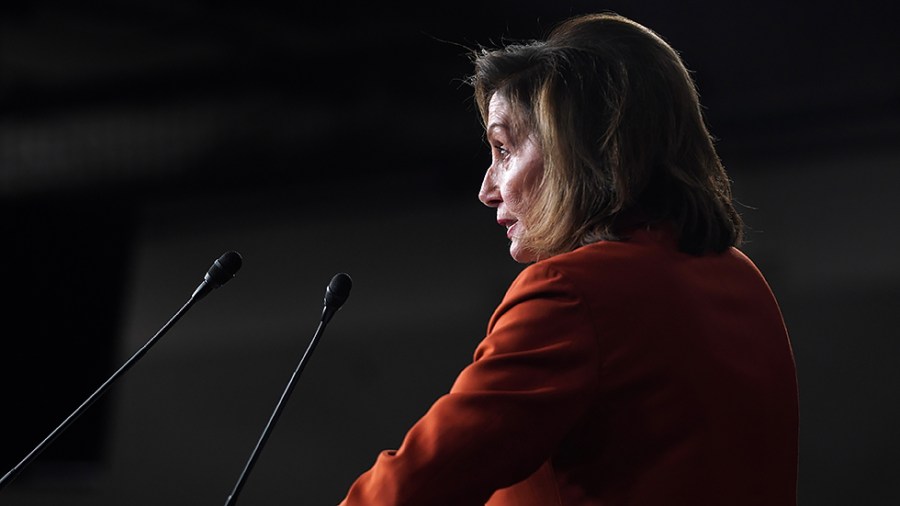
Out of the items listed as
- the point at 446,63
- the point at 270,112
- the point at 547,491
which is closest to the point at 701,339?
the point at 547,491

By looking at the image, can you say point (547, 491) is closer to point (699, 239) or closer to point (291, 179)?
point (699, 239)

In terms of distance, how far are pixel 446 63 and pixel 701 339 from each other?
3313 mm

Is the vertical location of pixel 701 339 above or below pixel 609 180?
below

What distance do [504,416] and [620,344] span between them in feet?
0.39

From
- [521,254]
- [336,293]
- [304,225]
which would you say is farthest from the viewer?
[304,225]

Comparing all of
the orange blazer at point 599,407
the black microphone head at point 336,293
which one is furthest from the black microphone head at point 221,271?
the orange blazer at point 599,407

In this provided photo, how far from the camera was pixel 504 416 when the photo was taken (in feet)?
2.73

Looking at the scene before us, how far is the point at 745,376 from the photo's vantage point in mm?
913

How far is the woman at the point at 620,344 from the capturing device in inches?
33.1

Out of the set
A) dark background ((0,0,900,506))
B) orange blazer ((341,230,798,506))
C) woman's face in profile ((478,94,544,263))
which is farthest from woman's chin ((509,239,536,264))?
dark background ((0,0,900,506))

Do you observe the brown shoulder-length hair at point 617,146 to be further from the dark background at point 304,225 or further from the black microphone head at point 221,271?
the dark background at point 304,225

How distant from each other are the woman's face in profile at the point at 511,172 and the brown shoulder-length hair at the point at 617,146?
18mm

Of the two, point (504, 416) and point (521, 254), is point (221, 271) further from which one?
point (504, 416)

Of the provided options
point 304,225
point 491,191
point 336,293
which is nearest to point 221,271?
point 336,293
